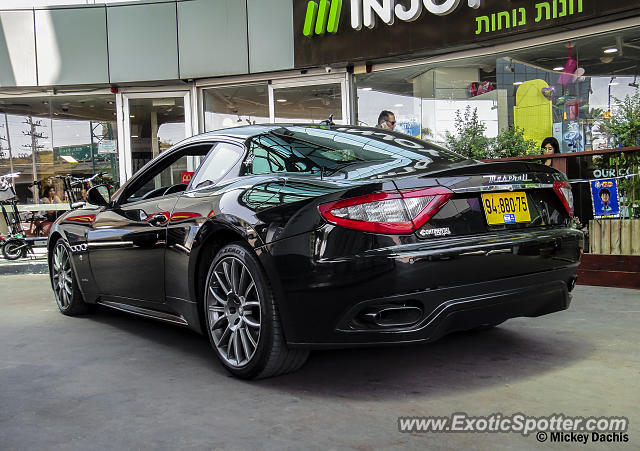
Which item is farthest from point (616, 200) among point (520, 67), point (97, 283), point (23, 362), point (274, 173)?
point (23, 362)

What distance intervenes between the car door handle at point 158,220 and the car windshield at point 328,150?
74 cm

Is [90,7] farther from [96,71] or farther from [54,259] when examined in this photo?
[54,259]

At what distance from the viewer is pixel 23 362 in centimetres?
415

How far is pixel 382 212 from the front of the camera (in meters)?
3.05

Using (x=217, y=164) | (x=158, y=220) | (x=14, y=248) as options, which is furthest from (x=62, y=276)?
(x=14, y=248)

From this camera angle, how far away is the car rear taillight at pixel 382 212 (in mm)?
3039

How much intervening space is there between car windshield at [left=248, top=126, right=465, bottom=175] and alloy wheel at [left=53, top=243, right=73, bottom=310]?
257 cm

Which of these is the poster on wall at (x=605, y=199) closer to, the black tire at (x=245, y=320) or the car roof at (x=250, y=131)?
the car roof at (x=250, y=131)

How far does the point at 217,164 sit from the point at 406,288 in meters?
1.69

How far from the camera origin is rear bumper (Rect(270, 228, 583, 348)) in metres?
3.01

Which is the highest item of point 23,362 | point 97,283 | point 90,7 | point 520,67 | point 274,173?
point 90,7

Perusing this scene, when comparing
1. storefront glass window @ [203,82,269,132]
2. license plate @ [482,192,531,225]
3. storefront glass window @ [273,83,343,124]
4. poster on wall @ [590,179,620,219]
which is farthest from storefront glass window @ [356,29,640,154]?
license plate @ [482,192,531,225]

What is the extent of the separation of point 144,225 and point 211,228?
0.91m

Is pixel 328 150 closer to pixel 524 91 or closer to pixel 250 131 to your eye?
pixel 250 131
